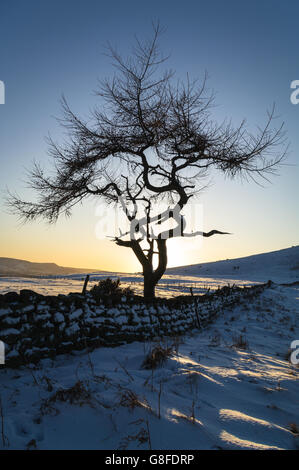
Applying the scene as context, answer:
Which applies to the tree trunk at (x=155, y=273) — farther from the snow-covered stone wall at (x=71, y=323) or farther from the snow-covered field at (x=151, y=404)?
the snow-covered field at (x=151, y=404)

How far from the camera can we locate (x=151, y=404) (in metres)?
2.73

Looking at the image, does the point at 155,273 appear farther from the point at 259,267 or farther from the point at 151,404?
the point at 259,267

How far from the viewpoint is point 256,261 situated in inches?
2154

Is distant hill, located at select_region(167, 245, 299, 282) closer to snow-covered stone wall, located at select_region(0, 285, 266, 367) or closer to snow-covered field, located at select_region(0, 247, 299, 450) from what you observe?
snow-covered stone wall, located at select_region(0, 285, 266, 367)

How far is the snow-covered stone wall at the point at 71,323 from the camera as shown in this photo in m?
4.18

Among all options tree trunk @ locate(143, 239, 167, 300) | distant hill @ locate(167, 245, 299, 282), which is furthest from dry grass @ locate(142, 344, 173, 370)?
distant hill @ locate(167, 245, 299, 282)

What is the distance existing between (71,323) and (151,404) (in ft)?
9.19

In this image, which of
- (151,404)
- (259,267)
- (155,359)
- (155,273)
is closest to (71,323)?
(155,359)

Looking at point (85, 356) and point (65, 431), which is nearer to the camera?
point (65, 431)

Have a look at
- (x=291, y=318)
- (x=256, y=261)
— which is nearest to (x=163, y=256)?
(x=291, y=318)
